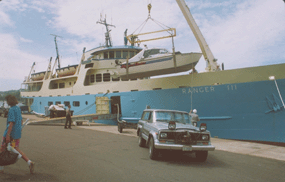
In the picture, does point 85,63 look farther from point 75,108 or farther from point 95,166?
point 95,166

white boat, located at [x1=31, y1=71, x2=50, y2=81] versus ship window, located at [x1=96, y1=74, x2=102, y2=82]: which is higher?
white boat, located at [x1=31, y1=71, x2=50, y2=81]

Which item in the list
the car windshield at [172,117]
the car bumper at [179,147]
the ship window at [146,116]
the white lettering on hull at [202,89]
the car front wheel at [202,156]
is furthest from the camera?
the white lettering on hull at [202,89]

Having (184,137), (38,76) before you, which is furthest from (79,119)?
(38,76)

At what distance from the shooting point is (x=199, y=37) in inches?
505

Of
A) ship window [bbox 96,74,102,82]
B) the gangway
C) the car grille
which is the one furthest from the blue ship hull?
ship window [bbox 96,74,102,82]

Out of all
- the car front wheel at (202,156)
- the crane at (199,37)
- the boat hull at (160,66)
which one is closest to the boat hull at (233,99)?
the boat hull at (160,66)

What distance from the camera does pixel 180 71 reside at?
40.7 feet

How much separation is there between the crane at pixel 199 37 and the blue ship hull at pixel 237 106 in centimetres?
209

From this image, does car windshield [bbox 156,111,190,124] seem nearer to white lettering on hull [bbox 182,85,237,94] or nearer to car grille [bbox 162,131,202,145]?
car grille [bbox 162,131,202,145]

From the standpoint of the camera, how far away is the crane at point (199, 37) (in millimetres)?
12375

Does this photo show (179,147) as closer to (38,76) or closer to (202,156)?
(202,156)

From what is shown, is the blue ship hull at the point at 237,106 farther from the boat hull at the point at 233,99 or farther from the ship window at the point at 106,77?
the ship window at the point at 106,77

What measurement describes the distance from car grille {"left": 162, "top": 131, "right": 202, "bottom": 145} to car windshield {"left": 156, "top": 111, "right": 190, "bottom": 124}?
4.34 ft

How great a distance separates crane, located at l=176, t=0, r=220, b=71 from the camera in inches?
487
